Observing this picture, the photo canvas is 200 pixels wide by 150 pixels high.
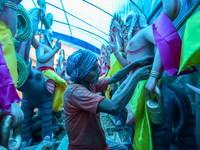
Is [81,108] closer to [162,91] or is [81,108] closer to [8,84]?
[8,84]

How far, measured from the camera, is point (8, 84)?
576 mm

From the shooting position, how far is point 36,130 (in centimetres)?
220

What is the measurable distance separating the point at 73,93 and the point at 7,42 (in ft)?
1.67

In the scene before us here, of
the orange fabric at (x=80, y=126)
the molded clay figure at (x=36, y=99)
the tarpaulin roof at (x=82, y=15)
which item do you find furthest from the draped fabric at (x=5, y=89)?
the tarpaulin roof at (x=82, y=15)

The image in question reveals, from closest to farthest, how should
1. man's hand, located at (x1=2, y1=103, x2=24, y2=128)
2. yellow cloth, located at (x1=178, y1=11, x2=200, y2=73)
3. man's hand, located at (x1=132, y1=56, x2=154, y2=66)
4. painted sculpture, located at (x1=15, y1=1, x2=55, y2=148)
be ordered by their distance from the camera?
yellow cloth, located at (x1=178, y1=11, x2=200, y2=73) → man's hand, located at (x1=2, y1=103, x2=24, y2=128) → man's hand, located at (x1=132, y1=56, x2=154, y2=66) → painted sculpture, located at (x1=15, y1=1, x2=55, y2=148)

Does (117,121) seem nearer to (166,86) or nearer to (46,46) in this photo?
(166,86)

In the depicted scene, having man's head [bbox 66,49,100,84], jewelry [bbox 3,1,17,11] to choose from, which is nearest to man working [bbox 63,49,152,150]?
man's head [bbox 66,49,100,84]

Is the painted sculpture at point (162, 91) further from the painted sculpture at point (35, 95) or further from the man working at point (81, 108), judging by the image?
the painted sculpture at point (35, 95)

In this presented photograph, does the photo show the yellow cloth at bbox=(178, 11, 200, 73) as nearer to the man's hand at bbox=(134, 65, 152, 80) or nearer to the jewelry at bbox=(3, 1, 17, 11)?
the man's hand at bbox=(134, 65, 152, 80)

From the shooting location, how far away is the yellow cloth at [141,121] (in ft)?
3.00

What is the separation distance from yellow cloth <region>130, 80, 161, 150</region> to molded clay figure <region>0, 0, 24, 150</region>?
0.83m

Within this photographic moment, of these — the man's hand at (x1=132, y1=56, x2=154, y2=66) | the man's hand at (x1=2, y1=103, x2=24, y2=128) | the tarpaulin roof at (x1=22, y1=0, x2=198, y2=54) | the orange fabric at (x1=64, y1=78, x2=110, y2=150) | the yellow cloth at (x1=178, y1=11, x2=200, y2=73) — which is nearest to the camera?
the yellow cloth at (x1=178, y1=11, x2=200, y2=73)

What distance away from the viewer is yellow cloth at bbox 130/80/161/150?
36.0 inches

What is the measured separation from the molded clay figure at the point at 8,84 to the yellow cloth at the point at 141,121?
826mm
